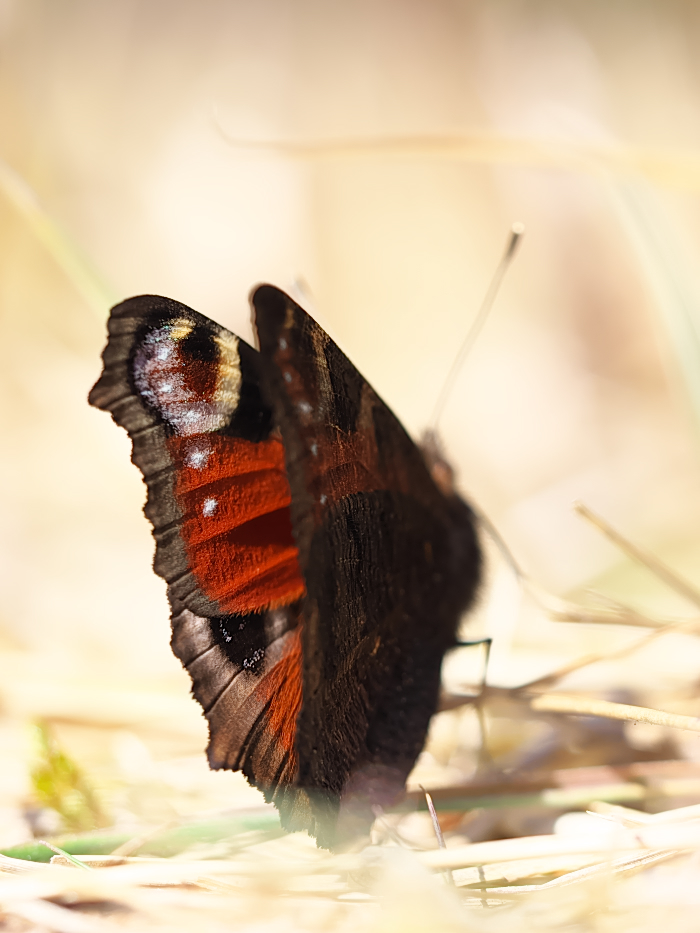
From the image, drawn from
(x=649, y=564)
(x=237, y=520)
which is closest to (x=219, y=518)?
(x=237, y=520)

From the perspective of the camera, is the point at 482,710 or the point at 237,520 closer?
the point at 237,520

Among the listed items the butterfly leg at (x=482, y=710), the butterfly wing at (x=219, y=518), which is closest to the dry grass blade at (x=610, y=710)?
the butterfly leg at (x=482, y=710)

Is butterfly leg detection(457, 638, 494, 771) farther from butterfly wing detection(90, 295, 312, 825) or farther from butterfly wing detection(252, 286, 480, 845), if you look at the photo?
butterfly wing detection(90, 295, 312, 825)

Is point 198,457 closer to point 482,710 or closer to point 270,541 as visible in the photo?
point 270,541

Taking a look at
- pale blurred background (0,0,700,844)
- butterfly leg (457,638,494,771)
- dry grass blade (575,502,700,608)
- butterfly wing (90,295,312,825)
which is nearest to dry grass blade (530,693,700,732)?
butterfly leg (457,638,494,771)

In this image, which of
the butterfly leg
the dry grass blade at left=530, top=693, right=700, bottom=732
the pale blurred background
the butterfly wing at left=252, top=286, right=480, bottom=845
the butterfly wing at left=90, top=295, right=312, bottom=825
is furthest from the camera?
the pale blurred background

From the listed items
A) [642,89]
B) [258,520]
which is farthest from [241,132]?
[258,520]

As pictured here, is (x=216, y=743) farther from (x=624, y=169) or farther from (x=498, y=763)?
(x=624, y=169)

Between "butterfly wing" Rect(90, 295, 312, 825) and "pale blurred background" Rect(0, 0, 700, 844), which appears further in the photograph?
"pale blurred background" Rect(0, 0, 700, 844)

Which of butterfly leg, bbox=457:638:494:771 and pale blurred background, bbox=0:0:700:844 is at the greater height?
pale blurred background, bbox=0:0:700:844
